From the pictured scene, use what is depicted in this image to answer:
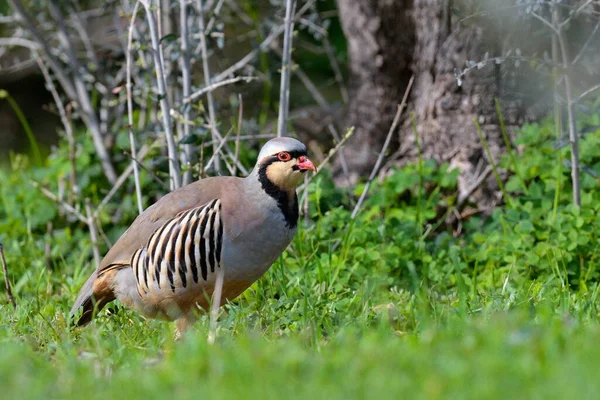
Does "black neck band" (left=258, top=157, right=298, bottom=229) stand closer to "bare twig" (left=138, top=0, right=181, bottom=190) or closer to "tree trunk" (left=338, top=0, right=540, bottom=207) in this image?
"bare twig" (left=138, top=0, right=181, bottom=190)

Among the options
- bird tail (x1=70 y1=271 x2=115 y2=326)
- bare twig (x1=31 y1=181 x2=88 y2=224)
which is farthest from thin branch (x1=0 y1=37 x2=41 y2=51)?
bird tail (x1=70 y1=271 x2=115 y2=326)

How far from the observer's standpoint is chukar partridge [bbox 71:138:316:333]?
4.23 meters

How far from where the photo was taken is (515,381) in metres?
2.67

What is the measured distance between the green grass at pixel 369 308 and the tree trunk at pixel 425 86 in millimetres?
288

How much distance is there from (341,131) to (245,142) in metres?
0.84

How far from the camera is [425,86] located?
6.48 meters

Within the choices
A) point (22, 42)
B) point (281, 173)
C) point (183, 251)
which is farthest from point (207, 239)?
point (22, 42)

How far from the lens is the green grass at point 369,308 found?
2.75m

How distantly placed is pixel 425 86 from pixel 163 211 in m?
2.61

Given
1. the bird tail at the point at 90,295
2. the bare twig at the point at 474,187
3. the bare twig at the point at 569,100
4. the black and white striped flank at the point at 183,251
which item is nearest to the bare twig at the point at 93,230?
the bird tail at the point at 90,295

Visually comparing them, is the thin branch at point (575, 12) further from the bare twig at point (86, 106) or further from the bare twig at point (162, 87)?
the bare twig at point (86, 106)

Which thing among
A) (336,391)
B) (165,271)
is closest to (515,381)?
(336,391)

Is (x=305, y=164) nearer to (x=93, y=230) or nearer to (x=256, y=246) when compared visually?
(x=256, y=246)

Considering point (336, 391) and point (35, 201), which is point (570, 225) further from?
point (35, 201)
